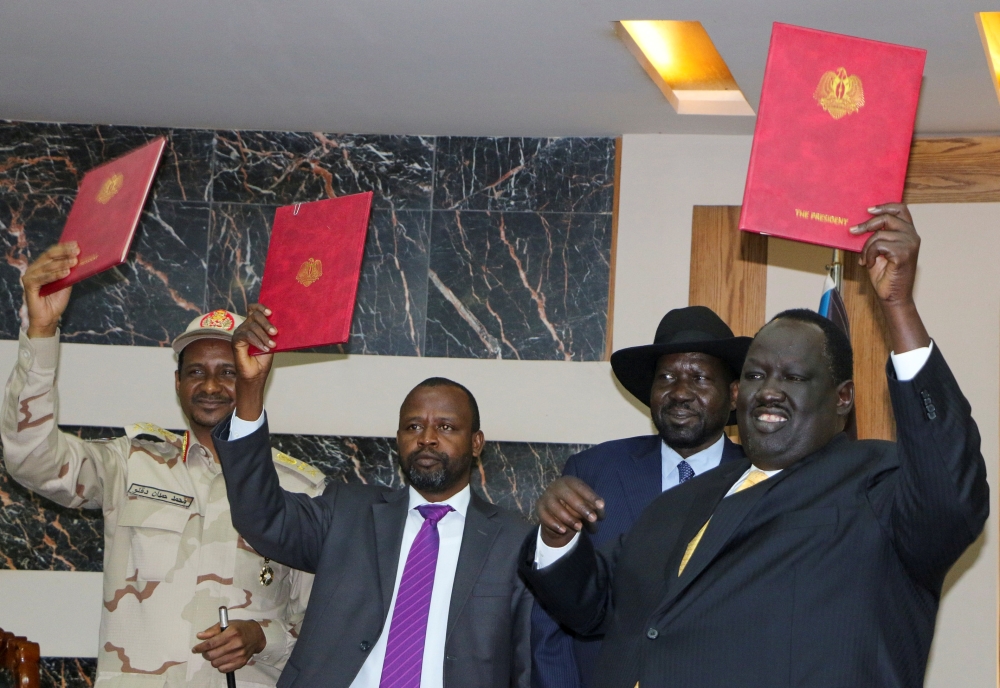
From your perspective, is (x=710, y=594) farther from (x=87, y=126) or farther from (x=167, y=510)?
(x=87, y=126)

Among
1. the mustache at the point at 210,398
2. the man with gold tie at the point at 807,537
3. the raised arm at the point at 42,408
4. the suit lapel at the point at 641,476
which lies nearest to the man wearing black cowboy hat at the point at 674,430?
the suit lapel at the point at 641,476

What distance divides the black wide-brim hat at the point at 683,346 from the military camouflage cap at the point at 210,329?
4.06 feet

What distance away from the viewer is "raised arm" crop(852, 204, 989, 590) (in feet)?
6.26

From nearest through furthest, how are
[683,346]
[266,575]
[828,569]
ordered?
[828,569] → [266,575] → [683,346]

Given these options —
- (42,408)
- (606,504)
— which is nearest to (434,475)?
(606,504)

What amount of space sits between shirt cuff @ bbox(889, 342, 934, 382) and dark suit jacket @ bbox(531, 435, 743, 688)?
40.2 inches

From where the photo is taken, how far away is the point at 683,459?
333 cm

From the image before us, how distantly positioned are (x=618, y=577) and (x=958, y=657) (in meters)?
2.10

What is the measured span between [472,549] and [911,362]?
148 centimetres

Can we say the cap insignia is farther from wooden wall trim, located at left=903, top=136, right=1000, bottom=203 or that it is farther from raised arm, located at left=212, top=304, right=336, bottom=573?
wooden wall trim, located at left=903, top=136, right=1000, bottom=203

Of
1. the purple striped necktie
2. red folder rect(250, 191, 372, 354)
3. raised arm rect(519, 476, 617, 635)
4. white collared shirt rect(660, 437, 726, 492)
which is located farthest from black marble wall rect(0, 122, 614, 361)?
raised arm rect(519, 476, 617, 635)

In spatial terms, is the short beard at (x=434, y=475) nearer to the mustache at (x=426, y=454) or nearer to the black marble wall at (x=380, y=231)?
the mustache at (x=426, y=454)

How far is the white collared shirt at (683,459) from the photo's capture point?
330 cm

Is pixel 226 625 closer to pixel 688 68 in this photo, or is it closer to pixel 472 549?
pixel 472 549
